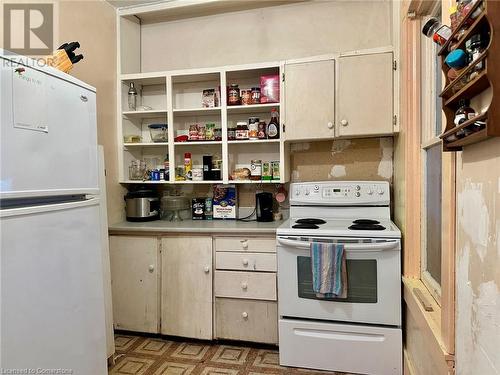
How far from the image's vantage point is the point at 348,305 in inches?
75.5

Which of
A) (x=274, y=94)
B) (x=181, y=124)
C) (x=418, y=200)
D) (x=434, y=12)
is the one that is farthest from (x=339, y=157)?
(x=181, y=124)

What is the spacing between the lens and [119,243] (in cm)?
244

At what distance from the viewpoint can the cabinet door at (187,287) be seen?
228 cm

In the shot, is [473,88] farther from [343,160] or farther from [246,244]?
[343,160]

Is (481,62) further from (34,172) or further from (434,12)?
(34,172)

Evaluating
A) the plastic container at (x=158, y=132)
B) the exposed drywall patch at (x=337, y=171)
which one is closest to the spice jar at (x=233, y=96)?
the plastic container at (x=158, y=132)

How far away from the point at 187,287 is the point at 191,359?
459 mm

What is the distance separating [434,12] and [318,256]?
1.40m

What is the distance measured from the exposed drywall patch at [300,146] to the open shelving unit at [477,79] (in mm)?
1639

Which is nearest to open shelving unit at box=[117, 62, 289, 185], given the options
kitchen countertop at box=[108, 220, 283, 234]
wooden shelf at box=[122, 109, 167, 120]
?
wooden shelf at box=[122, 109, 167, 120]

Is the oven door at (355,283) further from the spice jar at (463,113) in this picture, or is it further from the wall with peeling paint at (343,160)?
the spice jar at (463,113)

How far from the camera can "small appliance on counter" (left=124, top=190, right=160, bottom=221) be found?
8.66 ft

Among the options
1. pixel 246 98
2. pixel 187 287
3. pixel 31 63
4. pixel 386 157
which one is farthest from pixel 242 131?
pixel 31 63

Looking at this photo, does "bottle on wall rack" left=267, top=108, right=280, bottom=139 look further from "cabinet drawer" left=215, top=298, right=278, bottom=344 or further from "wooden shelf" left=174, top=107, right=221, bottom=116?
"cabinet drawer" left=215, top=298, right=278, bottom=344
